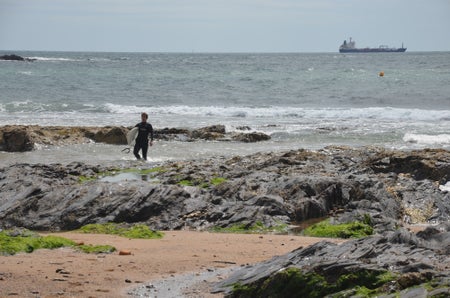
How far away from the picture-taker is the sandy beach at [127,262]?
8.10 metres

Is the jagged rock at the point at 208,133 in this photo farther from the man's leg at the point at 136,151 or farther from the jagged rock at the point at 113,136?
the man's leg at the point at 136,151

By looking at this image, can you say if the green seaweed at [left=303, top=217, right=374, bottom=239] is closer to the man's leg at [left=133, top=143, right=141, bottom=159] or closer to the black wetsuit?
the black wetsuit

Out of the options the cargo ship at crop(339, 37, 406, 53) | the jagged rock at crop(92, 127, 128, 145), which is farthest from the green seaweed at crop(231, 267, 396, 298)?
the cargo ship at crop(339, 37, 406, 53)

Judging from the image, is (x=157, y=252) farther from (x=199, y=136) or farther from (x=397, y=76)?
(x=397, y=76)

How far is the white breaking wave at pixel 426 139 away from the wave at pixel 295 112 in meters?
8.42

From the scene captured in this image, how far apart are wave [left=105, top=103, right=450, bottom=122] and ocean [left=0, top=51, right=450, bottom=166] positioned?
0.18 feet

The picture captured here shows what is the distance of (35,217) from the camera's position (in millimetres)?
12750

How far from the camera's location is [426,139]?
1040 inches

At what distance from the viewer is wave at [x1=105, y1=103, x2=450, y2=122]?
36.8 metres

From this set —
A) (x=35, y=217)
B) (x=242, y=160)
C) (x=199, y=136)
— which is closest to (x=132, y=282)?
(x=35, y=217)

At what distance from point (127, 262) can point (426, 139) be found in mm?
19160

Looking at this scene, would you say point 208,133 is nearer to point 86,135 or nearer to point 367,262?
point 86,135

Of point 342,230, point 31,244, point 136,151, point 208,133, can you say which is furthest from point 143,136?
point 31,244

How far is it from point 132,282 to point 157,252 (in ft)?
5.72
